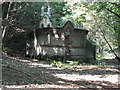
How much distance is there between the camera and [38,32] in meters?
25.7

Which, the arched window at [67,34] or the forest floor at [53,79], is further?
the arched window at [67,34]

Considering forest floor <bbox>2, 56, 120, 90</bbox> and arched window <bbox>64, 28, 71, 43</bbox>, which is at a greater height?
arched window <bbox>64, 28, 71, 43</bbox>

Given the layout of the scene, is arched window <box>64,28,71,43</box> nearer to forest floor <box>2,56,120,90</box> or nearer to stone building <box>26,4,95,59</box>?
stone building <box>26,4,95,59</box>

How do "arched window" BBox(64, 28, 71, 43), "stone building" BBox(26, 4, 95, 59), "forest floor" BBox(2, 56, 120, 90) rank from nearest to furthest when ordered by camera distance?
"forest floor" BBox(2, 56, 120, 90) → "stone building" BBox(26, 4, 95, 59) → "arched window" BBox(64, 28, 71, 43)

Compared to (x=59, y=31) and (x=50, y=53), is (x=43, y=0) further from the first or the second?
(x=50, y=53)

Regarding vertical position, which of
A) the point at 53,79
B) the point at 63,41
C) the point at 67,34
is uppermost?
the point at 67,34

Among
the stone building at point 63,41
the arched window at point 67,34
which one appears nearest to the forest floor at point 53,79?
the stone building at point 63,41

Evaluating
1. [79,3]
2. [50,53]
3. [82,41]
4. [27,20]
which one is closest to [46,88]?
[79,3]

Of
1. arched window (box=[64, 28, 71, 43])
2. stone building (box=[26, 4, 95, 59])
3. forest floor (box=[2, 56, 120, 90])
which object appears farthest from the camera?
arched window (box=[64, 28, 71, 43])

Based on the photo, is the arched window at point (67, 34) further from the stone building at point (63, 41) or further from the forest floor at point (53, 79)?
the forest floor at point (53, 79)

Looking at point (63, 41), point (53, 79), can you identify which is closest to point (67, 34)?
point (63, 41)

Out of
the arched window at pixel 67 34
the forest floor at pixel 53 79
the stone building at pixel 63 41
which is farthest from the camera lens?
the arched window at pixel 67 34

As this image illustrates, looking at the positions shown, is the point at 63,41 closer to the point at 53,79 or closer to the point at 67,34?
the point at 67,34

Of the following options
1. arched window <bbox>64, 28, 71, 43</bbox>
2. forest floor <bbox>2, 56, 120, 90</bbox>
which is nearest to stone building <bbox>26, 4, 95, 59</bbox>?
arched window <bbox>64, 28, 71, 43</bbox>
